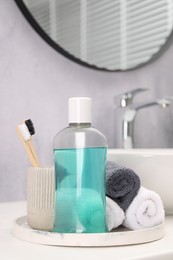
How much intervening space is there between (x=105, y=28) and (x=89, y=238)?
2.63ft

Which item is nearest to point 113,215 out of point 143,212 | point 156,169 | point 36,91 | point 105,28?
point 143,212

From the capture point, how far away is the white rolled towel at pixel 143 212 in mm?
704

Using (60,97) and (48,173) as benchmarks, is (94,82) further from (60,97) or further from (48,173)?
(48,173)

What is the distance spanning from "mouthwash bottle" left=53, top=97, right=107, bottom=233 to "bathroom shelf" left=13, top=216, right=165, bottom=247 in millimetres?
42

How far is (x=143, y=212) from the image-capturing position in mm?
708

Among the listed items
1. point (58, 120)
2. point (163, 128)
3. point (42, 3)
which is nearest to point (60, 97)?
point (58, 120)

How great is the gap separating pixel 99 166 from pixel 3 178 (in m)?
0.45

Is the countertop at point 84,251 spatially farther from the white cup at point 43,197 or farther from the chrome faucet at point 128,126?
the chrome faucet at point 128,126

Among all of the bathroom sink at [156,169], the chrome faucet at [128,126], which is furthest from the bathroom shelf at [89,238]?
the chrome faucet at [128,126]

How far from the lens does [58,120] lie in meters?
1.17

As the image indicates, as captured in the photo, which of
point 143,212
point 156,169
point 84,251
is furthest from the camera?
point 156,169

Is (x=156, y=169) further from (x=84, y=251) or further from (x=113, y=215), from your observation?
(x=84, y=251)

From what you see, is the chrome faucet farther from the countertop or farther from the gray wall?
the countertop

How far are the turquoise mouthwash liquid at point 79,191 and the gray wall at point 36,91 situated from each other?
42cm
